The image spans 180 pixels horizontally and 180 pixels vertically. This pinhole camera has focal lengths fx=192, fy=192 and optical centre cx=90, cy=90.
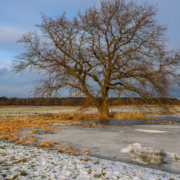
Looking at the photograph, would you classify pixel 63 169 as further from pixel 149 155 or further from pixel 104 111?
pixel 104 111

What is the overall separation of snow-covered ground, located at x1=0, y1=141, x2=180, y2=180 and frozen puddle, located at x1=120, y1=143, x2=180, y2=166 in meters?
0.86

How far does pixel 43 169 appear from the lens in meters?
4.84

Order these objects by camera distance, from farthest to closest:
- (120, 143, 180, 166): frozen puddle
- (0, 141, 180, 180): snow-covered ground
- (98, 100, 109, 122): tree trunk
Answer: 1. (98, 100, 109, 122): tree trunk
2. (120, 143, 180, 166): frozen puddle
3. (0, 141, 180, 180): snow-covered ground

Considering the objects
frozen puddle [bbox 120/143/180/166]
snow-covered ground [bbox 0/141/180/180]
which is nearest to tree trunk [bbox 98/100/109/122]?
frozen puddle [bbox 120/143/180/166]

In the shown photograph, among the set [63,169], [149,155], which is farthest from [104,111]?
[63,169]

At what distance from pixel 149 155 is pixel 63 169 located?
10.9 feet

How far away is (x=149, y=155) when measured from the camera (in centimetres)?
673

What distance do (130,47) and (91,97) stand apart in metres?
5.90

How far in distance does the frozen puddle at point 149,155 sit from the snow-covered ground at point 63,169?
859 mm

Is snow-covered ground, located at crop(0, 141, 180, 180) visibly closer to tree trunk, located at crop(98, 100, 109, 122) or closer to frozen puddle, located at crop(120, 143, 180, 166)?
frozen puddle, located at crop(120, 143, 180, 166)

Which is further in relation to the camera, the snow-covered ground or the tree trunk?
the tree trunk

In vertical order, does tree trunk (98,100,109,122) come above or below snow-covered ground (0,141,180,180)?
above

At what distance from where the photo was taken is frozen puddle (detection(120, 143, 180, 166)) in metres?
6.29

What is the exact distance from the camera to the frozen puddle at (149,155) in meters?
6.29
